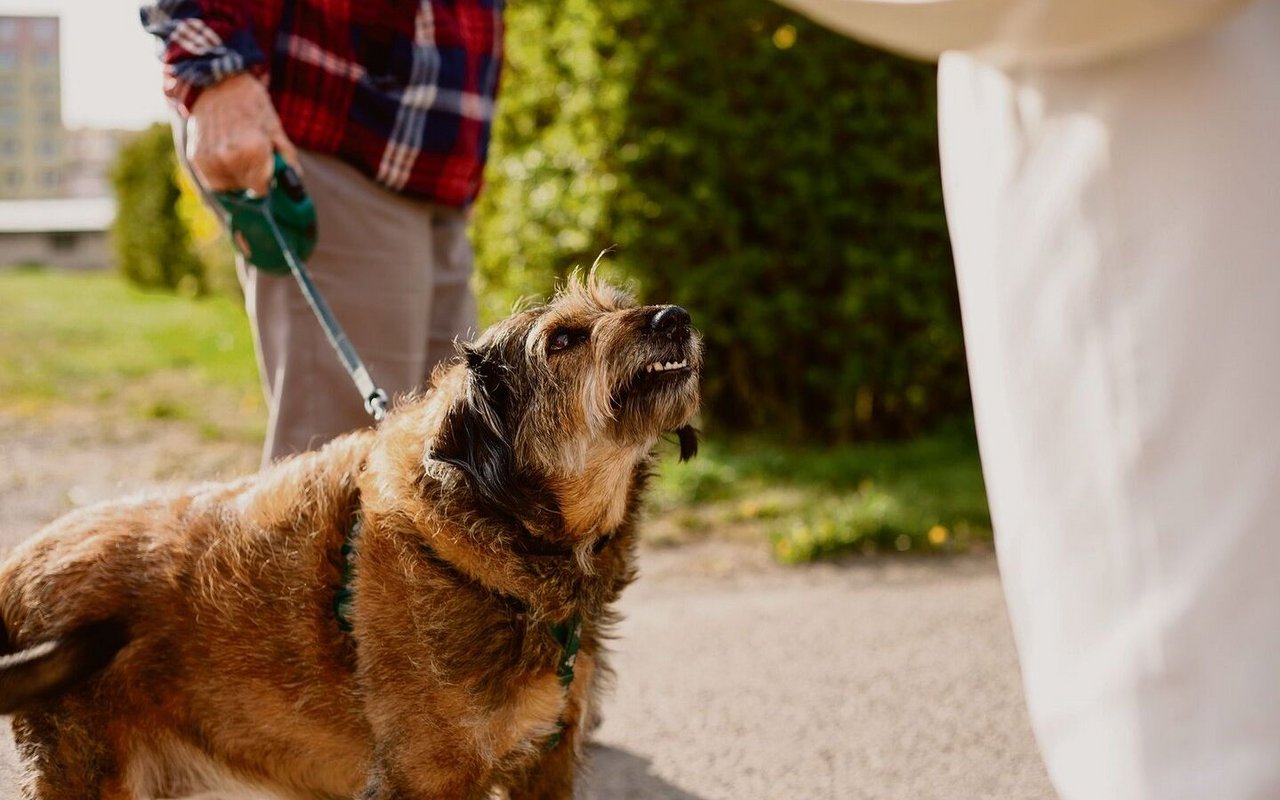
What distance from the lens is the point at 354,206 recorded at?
3367 millimetres

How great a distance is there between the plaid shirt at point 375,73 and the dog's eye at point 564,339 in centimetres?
90

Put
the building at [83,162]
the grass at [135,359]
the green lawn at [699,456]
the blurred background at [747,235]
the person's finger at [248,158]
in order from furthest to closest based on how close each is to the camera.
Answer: the building at [83,162]
the grass at [135,359]
the blurred background at [747,235]
the green lawn at [699,456]
the person's finger at [248,158]

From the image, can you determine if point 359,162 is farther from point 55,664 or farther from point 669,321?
point 55,664

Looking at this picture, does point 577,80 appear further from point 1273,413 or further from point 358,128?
point 1273,413

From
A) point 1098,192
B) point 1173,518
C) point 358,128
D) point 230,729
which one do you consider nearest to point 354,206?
point 358,128

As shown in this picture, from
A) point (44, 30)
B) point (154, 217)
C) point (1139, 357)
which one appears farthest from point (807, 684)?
point (44, 30)

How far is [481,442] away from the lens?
102 inches

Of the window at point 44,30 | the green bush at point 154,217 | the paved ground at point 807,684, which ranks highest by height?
the paved ground at point 807,684

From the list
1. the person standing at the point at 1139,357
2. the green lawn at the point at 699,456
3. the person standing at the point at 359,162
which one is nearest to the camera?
the person standing at the point at 1139,357

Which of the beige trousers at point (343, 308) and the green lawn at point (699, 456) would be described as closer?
the beige trousers at point (343, 308)

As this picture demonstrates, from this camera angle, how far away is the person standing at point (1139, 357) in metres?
2.09

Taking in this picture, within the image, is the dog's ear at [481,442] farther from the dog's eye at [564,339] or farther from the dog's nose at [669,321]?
the dog's nose at [669,321]

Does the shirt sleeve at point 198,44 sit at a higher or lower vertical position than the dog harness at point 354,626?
higher

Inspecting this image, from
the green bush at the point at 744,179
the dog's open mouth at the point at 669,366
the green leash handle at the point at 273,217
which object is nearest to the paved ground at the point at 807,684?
the dog's open mouth at the point at 669,366
